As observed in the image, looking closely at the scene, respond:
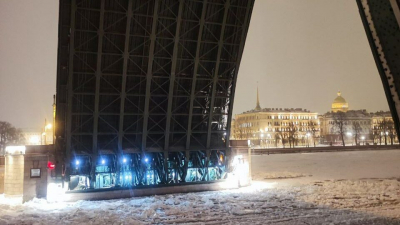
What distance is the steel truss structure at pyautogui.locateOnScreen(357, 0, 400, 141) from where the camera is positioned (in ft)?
20.5

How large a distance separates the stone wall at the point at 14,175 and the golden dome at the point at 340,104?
18336 cm

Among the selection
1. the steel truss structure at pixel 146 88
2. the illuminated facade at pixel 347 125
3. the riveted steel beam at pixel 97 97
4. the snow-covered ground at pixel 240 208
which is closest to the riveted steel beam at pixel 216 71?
Answer: the steel truss structure at pixel 146 88

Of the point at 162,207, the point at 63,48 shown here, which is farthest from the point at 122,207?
the point at 63,48

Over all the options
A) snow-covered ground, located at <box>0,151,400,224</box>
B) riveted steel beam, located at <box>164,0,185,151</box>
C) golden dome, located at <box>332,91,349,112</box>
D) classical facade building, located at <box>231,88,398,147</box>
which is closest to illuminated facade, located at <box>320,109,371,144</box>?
classical facade building, located at <box>231,88,398,147</box>

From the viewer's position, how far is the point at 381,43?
6426mm

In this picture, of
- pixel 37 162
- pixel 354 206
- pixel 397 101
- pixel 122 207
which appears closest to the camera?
pixel 397 101

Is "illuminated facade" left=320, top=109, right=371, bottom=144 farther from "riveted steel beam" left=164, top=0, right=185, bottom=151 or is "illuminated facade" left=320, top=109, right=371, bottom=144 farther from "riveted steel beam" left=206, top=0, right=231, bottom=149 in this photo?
"riveted steel beam" left=164, top=0, right=185, bottom=151

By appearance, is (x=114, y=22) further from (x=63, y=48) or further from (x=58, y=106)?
(x=58, y=106)

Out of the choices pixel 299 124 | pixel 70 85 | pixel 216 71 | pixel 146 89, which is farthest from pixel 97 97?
pixel 299 124

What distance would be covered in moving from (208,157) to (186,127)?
221cm

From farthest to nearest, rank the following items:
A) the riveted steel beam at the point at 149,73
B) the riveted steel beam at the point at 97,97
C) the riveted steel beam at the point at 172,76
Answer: the riveted steel beam at the point at 172,76, the riveted steel beam at the point at 149,73, the riveted steel beam at the point at 97,97

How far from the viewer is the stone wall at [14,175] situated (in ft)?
63.2

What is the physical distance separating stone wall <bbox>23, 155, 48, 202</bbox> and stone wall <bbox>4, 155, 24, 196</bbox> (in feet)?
2.08

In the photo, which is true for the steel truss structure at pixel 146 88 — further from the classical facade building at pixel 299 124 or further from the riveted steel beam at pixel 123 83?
the classical facade building at pixel 299 124
